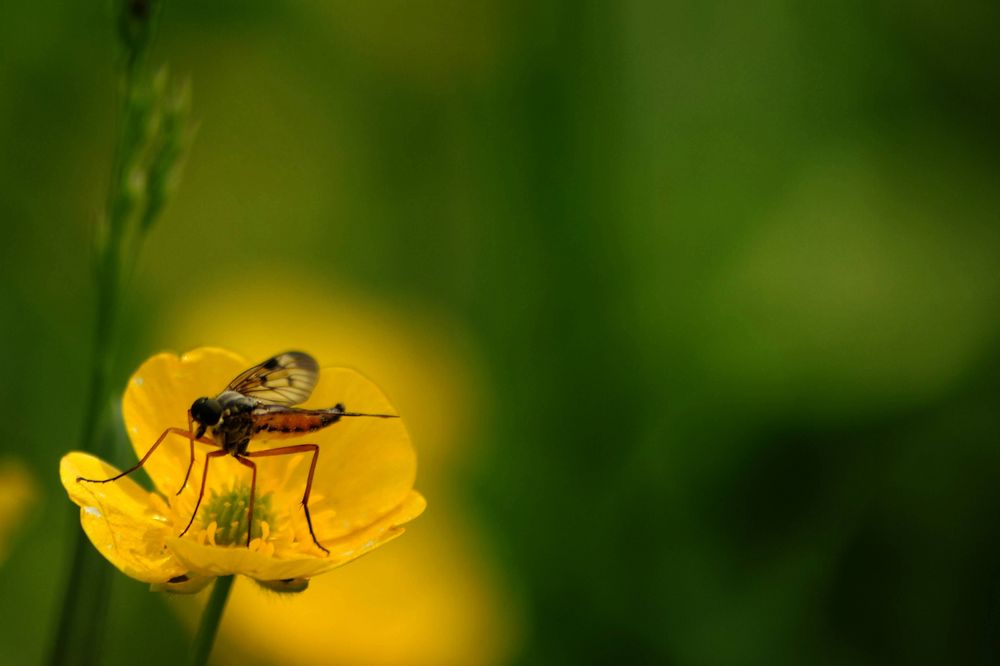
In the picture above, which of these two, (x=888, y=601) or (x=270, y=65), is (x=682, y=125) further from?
(x=888, y=601)

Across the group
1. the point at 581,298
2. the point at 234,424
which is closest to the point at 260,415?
the point at 234,424

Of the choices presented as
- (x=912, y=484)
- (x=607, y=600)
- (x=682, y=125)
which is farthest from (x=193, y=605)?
(x=682, y=125)

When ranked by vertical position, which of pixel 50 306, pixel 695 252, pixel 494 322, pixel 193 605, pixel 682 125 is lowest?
pixel 193 605

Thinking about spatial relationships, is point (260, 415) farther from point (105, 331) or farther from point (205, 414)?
point (105, 331)

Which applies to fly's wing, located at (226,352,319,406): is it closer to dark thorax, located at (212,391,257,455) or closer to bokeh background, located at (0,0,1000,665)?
dark thorax, located at (212,391,257,455)

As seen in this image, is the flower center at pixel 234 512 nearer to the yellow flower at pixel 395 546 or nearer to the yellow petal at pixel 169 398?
the yellow petal at pixel 169 398

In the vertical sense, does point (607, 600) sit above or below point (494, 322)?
below
